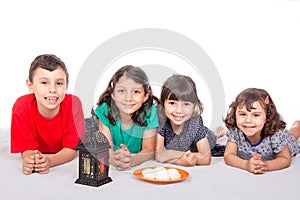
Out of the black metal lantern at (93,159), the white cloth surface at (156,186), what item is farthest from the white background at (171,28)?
the black metal lantern at (93,159)

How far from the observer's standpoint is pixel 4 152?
6.10 feet

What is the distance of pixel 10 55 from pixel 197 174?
170 cm

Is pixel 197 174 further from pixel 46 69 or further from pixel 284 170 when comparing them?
pixel 46 69

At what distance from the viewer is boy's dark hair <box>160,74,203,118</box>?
1.76m

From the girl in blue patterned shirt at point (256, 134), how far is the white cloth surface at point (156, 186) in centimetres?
5

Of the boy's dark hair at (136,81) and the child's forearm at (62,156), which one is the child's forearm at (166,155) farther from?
the child's forearm at (62,156)

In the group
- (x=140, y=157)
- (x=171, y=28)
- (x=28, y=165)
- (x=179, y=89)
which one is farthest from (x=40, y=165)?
(x=171, y=28)

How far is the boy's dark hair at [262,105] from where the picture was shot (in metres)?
1.70

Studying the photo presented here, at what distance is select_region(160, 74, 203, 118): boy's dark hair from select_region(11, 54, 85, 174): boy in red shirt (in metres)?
0.33

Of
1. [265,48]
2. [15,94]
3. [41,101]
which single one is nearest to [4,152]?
[41,101]

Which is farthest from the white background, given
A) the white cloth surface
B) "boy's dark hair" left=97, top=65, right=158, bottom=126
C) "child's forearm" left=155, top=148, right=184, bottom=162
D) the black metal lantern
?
the black metal lantern

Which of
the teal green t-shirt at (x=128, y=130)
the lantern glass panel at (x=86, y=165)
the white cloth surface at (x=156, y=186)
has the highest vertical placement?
the teal green t-shirt at (x=128, y=130)

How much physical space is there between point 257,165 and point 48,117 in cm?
80

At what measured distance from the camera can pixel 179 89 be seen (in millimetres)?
1760
